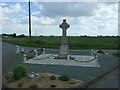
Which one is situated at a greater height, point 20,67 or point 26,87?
point 20,67

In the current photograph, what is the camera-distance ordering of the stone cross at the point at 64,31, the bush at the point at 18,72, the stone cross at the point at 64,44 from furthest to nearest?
1. the stone cross at the point at 64,31
2. the stone cross at the point at 64,44
3. the bush at the point at 18,72

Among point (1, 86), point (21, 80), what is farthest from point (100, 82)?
point (1, 86)

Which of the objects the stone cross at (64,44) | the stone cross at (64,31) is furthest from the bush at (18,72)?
the stone cross at (64,31)

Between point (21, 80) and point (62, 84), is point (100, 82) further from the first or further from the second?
point (21, 80)

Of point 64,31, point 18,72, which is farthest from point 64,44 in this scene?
point 18,72

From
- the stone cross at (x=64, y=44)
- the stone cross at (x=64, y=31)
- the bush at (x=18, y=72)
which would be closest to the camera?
the bush at (x=18, y=72)

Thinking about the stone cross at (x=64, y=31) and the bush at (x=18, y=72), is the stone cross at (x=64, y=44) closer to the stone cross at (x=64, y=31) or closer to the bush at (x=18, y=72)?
the stone cross at (x=64, y=31)

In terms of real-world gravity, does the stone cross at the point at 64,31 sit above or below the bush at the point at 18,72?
above

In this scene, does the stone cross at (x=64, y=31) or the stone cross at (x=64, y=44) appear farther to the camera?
the stone cross at (x=64, y=31)

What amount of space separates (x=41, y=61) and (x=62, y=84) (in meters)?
7.00

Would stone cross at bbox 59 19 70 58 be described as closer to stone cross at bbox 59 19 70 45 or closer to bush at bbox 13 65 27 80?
stone cross at bbox 59 19 70 45

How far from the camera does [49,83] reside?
22.7 feet

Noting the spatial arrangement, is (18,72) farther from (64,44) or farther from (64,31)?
(64,31)

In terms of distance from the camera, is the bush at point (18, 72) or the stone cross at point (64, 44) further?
the stone cross at point (64, 44)
